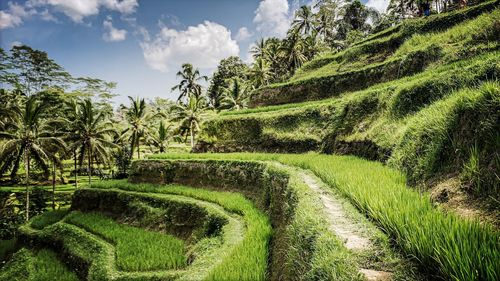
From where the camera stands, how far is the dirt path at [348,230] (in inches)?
99.3

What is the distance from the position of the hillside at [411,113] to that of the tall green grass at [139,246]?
6774 millimetres

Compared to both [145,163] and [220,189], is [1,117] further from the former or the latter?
[220,189]

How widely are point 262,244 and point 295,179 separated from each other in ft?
6.13

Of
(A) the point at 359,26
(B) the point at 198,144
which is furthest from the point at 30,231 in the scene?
(A) the point at 359,26

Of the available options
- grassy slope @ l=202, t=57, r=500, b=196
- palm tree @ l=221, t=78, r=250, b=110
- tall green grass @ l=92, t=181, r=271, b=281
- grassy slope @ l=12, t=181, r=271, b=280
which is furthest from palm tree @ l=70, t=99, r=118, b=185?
palm tree @ l=221, t=78, r=250, b=110

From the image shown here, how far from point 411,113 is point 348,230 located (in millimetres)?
5399

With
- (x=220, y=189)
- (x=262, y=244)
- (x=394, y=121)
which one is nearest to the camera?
(x=262, y=244)

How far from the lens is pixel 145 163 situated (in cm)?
1692

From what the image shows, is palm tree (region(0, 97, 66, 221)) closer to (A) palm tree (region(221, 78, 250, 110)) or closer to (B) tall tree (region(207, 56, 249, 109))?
(A) palm tree (region(221, 78, 250, 110))

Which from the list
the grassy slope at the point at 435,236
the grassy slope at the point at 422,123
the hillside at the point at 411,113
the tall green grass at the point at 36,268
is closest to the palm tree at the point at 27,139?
the tall green grass at the point at 36,268

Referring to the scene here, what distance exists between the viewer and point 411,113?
7.53 m

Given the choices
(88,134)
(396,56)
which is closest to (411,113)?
(396,56)

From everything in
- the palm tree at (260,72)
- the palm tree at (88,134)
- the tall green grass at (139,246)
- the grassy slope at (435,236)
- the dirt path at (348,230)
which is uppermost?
the palm tree at (260,72)

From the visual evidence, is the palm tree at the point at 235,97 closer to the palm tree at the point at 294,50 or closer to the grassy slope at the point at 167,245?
the palm tree at the point at 294,50
